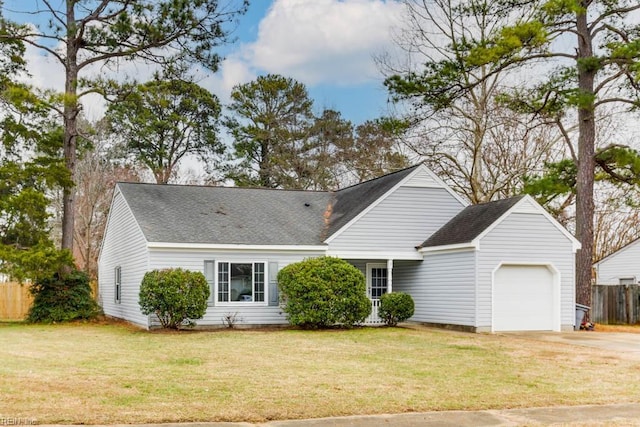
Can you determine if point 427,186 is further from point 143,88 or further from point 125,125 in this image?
point 125,125

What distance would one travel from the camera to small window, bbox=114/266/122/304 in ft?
83.9

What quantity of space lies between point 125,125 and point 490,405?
35.8 m

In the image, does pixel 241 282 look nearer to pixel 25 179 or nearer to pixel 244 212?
pixel 244 212

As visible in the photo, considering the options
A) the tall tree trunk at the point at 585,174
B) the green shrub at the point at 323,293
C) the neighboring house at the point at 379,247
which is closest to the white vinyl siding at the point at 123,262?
the neighboring house at the point at 379,247

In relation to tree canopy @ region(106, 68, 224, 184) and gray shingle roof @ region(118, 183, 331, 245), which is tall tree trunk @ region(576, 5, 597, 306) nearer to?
gray shingle roof @ region(118, 183, 331, 245)

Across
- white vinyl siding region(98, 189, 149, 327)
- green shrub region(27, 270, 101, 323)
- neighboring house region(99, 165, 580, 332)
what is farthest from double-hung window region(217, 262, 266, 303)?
green shrub region(27, 270, 101, 323)

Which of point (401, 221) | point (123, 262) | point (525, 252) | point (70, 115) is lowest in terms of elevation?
point (123, 262)

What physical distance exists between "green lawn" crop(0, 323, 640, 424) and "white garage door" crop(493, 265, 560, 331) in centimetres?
268

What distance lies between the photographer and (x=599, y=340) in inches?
714

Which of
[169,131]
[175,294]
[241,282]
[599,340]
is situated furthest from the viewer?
[169,131]

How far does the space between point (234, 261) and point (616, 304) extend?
15212mm

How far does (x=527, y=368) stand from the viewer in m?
12.5

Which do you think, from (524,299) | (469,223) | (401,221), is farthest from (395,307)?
(524,299)

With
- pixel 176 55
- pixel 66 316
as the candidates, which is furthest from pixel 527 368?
pixel 176 55
